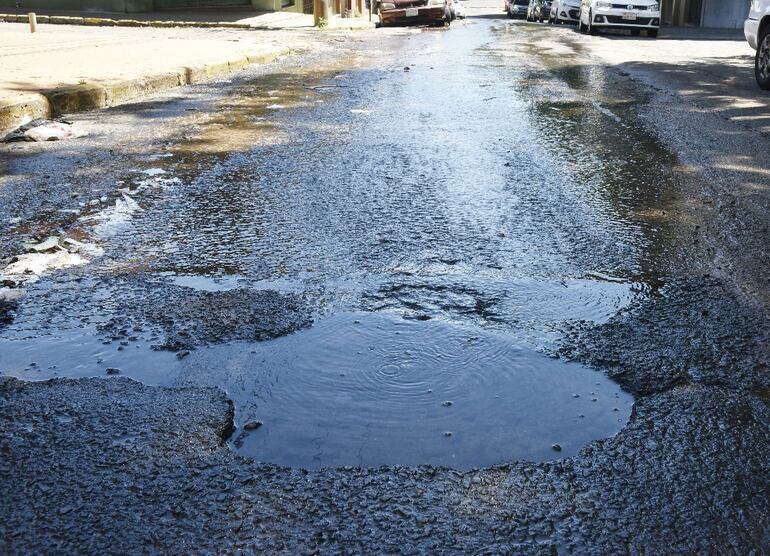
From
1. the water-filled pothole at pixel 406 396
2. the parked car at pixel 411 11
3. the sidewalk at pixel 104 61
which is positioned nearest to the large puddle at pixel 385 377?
the water-filled pothole at pixel 406 396

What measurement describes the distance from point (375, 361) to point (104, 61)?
1102 cm

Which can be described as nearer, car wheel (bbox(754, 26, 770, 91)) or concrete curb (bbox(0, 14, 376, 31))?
car wheel (bbox(754, 26, 770, 91))

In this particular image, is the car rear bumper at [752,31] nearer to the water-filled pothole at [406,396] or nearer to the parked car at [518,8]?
the water-filled pothole at [406,396]

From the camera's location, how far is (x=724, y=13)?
117 feet

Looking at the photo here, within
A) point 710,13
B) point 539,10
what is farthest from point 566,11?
point 710,13

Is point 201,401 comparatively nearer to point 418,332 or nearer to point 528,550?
point 418,332

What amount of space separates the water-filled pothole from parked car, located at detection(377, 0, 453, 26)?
2980 cm

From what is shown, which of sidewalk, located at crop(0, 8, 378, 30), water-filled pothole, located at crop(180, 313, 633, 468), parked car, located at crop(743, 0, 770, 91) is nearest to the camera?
water-filled pothole, located at crop(180, 313, 633, 468)

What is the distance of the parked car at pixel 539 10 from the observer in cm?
3972

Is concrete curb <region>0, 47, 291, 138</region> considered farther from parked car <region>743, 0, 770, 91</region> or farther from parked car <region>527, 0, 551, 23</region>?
parked car <region>527, 0, 551, 23</region>

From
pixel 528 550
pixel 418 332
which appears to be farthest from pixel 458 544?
pixel 418 332

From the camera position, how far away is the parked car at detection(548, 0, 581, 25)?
112ft

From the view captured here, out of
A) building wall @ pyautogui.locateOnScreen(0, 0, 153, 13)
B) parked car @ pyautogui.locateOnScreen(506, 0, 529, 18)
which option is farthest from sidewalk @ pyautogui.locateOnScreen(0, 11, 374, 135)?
parked car @ pyautogui.locateOnScreen(506, 0, 529, 18)

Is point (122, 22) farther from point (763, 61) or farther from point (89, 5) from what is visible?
point (763, 61)
